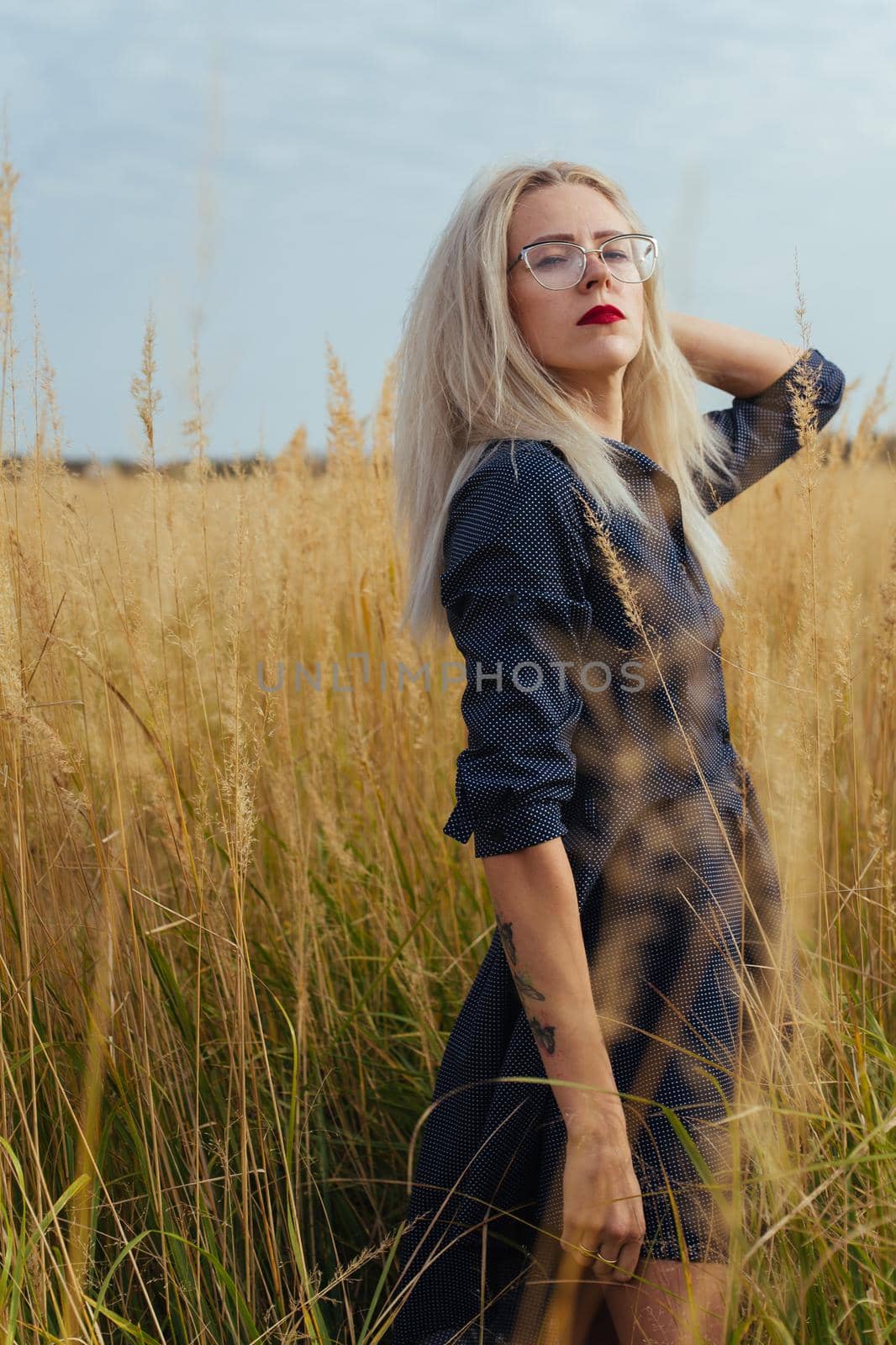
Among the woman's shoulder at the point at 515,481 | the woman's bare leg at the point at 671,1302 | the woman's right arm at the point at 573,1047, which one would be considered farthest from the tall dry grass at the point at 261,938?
the woman's shoulder at the point at 515,481

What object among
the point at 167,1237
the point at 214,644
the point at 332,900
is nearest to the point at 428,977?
the point at 332,900

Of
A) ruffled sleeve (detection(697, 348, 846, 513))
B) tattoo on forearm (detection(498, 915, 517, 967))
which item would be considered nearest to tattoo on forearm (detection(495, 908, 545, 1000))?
tattoo on forearm (detection(498, 915, 517, 967))

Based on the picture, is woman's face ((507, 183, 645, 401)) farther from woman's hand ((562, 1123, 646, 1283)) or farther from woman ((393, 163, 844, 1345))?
woman's hand ((562, 1123, 646, 1283))

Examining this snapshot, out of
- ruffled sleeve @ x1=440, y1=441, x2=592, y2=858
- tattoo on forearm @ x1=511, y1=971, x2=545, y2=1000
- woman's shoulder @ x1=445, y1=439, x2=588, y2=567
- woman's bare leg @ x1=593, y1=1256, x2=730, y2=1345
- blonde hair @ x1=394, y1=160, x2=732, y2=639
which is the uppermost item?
blonde hair @ x1=394, y1=160, x2=732, y2=639

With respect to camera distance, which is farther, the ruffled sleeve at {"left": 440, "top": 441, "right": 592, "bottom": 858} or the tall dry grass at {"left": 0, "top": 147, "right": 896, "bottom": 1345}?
the tall dry grass at {"left": 0, "top": 147, "right": 896, "bottom": 1345}

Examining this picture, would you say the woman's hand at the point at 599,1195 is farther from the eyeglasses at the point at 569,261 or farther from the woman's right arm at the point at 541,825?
the eyeglasses at the point at 569,261

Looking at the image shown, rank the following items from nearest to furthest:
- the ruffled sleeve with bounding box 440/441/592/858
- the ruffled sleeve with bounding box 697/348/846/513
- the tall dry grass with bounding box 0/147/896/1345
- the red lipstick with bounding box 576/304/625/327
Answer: the ruffled sleeve with bounding box 440/441/592/858 < the tall dry grass with bounding box 0/147/896/1345 < the red lipstick with bounding box 576/304/625/327 < the ruffled sleeve with bounding box 697/348/846/513

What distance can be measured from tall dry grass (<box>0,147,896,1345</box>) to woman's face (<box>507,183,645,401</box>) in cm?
27

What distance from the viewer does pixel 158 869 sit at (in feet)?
6.93

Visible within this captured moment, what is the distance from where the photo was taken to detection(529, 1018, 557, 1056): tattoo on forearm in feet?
3.42

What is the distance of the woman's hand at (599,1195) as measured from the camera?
102 cm

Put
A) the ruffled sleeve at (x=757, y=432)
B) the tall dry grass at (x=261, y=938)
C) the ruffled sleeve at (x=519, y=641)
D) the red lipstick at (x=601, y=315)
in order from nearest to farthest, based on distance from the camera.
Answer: the ruffled sleeve at (x=519, y=641) < the tall dry grass at (x=261, y=938) < the red lipstick at (x=601, y=315) < the ruffled sleeve at (x=757, y=432)

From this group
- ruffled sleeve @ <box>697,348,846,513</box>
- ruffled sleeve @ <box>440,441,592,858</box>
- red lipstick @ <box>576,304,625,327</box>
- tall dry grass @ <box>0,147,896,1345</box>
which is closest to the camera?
ruffled sleeve @ <box>440,441,592,858</box>

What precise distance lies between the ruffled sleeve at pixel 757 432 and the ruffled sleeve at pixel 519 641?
56 centimetres
